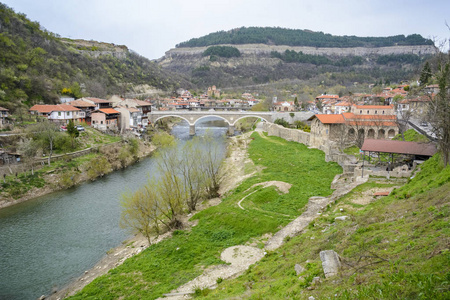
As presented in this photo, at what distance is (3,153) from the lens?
2636cm

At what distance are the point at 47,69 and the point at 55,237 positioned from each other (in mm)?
47633

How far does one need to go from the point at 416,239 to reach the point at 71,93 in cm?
5698

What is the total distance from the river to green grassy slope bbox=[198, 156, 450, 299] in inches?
380

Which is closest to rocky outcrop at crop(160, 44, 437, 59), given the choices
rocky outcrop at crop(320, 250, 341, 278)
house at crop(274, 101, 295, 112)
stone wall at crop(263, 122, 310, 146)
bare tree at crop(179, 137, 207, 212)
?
house at crop(274, 101, 295, 112)

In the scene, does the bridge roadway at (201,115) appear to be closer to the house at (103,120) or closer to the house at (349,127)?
the house at (103,120)

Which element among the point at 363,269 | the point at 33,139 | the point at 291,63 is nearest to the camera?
the point at 363,269

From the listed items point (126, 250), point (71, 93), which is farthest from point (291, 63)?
point (126, 250)

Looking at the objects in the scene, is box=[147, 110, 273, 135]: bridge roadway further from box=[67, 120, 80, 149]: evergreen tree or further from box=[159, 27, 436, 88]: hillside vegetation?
box=[159, 27, 436, 88]: hillside vegetation

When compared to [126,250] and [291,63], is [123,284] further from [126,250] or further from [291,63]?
[291,63]

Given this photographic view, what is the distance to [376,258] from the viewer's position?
6.95 meters

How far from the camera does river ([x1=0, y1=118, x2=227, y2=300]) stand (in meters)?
14.5

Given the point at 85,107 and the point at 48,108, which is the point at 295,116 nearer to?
the point at 85,107

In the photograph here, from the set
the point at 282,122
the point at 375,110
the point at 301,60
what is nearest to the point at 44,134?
the point at 282,122

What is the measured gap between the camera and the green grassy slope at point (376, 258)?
537cm
